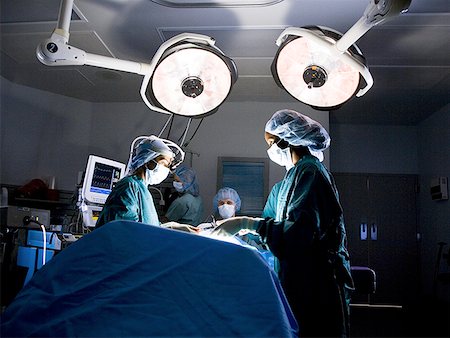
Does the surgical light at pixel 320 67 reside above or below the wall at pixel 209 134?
below

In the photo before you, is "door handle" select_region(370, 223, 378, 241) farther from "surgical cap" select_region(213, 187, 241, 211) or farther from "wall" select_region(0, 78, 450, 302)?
"surgical cap" select_region(213, 187, 241, 211)

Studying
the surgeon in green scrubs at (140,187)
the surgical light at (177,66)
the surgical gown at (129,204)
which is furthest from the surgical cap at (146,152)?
the surgical light at (177,66)

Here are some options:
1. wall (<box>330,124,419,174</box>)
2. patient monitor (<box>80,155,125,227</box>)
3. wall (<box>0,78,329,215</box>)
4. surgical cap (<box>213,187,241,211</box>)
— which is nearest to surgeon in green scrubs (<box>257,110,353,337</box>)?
patient monitor (<box>80,155,125,227</box>)

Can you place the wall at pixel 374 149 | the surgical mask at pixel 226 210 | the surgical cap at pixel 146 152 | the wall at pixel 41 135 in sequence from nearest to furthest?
the surgical cap at pixel 146 152, the surgical mask at pixel 226 210, the wall at pixel 41 135, the wall at pixel 374 149

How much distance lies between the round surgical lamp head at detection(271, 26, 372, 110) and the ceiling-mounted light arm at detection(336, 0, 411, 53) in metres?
0.07

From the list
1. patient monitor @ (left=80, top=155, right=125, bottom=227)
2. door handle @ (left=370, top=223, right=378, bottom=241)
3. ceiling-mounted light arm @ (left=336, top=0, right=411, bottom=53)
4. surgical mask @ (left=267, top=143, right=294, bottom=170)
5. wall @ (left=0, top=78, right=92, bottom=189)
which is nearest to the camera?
ceiling-mounted light arm @ (left=336, top=0, right=411, bottom=53)

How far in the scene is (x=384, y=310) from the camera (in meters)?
5.14

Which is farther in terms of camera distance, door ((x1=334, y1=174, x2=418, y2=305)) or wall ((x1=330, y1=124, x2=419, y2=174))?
wall ((x1=330, y1=124, x2=419, y2=174))

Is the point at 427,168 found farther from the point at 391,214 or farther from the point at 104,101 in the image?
the point at 104,101

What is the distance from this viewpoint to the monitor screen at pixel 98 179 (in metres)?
3.32

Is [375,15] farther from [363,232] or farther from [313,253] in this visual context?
[363,232]

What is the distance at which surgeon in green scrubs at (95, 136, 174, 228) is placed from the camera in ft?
6.85

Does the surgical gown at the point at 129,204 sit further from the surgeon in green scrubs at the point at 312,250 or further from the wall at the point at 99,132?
the wall at the point at 99,132

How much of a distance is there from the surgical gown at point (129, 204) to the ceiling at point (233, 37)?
50.2 inches
